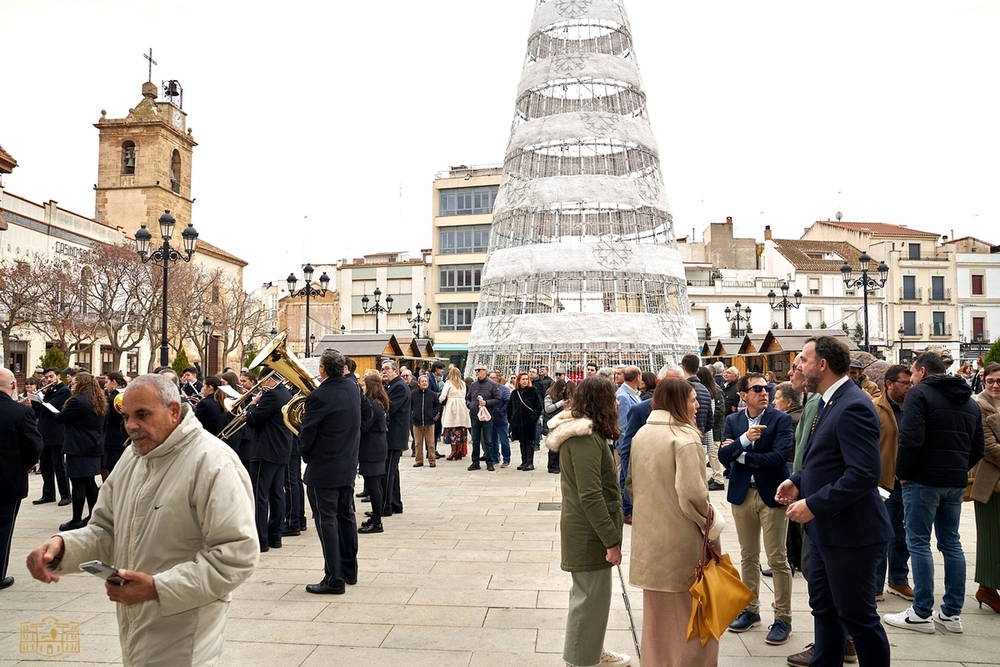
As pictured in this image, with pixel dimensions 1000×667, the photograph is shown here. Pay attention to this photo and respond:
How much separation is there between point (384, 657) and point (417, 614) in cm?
91

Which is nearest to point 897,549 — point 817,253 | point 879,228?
point 817,253

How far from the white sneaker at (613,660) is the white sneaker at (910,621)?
7.27 feet

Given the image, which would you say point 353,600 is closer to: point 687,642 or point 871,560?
point 687,642

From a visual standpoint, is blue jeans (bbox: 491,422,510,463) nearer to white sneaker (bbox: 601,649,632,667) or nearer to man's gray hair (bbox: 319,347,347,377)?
man's gray hair (bbox: 319,347,347,377)

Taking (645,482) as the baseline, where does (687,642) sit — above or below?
below

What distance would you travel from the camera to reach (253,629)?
216 inches

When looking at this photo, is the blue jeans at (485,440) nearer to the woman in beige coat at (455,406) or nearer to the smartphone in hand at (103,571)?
the woman in beige coat at (455,406)

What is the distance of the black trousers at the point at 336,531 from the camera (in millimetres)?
6457

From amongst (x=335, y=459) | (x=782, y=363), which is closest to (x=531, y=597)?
(x=335, y=459)

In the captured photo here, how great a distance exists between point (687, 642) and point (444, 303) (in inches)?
2111

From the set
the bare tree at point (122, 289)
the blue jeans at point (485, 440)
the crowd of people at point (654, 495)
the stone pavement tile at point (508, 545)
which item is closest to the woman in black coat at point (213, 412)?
the crowd of people at point (654, 495)

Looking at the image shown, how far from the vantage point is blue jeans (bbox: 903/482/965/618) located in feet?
17.8

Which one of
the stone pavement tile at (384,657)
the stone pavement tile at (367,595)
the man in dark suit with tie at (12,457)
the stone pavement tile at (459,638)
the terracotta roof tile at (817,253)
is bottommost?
the stone pavement tile at (367,595)
